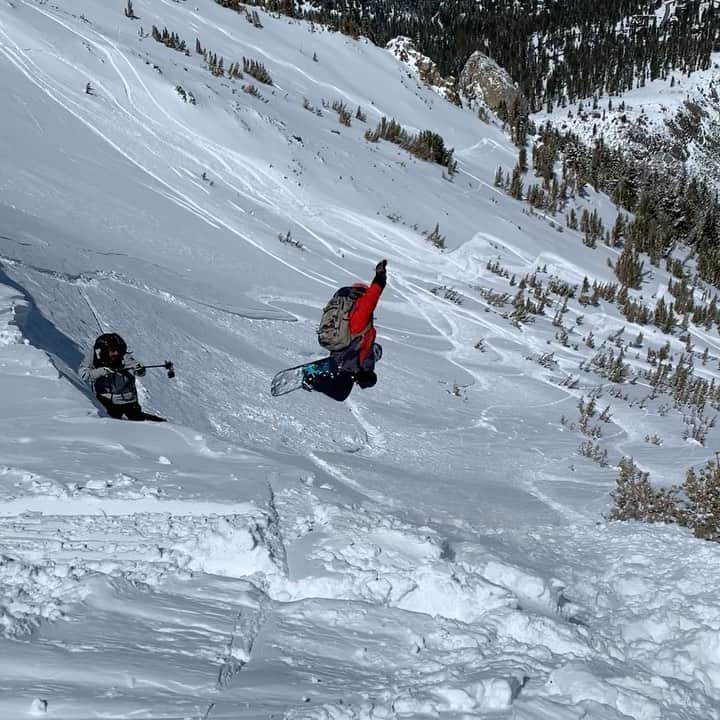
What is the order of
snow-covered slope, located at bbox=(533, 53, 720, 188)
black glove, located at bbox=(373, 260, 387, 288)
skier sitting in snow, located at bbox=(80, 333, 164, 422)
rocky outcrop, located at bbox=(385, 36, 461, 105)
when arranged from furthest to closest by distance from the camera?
snow-covered slope, located at bbox=(533, 53, 720, 188) < rocky outcrop, located at bbox=(385, 36, 461, 105) < black glove, located at bbox=(373, 260, 387, 288) < skier sitting in snow, located at bbox=(80, 333, 164, 422)

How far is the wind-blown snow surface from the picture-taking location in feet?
8.88

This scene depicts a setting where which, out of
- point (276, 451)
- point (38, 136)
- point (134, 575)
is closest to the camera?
point (134, 575)

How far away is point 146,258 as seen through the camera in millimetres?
9047

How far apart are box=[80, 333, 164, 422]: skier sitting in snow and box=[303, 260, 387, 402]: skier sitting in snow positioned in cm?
159

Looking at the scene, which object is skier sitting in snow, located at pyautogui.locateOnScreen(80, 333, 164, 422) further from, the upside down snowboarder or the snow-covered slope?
the snow-covered slope

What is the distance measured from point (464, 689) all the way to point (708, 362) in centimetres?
1084

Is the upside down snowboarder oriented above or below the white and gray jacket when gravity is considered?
above

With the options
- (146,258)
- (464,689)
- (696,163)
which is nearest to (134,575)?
(464,689)

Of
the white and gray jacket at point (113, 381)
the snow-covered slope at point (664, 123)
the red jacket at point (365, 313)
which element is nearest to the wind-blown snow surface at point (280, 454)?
the white and gray jacket at point (113, 381)

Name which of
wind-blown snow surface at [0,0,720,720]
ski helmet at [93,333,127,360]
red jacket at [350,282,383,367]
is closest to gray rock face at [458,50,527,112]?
wind-blown snow surface at [0,0,720,720]

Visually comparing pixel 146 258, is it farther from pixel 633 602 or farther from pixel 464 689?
pixel 464 689

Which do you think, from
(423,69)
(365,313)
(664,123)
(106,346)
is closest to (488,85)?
(423,69)

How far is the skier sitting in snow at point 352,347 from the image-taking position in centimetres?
630

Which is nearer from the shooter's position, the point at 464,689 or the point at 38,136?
the point at 464,689
